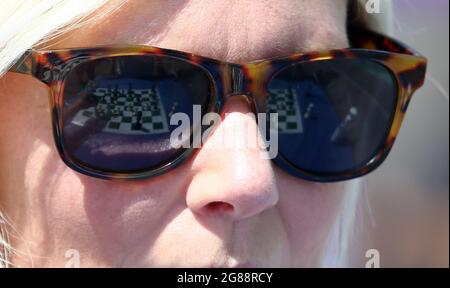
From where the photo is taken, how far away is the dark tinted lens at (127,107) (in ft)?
3.50

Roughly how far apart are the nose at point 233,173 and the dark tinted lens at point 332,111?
0.10 metres

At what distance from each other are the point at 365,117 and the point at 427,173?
2133 millimetres

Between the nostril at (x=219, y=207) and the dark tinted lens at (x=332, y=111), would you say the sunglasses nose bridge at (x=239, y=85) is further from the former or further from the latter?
the nostril at (x=219, y=207)

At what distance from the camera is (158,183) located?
44.5 inches

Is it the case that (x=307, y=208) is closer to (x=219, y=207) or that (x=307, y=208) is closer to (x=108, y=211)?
(x=219, y=207)

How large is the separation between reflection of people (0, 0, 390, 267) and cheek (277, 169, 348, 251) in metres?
0.09

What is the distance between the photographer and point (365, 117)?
53.1 inches

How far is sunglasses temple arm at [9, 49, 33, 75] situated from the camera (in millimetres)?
1062

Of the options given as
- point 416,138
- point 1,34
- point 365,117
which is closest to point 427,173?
point 416,138

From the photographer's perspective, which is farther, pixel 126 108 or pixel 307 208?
pixel 307 208

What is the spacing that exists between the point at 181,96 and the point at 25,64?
27cm

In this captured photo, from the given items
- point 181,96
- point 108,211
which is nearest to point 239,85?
point 181,96

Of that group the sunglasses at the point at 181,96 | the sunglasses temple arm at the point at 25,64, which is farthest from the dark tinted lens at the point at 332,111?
the sunglasses temple arm at the point at 25,64

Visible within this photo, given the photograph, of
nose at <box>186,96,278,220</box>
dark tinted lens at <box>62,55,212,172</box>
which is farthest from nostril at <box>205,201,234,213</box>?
dark tinted lens at <box>62,55,212,172</box>
